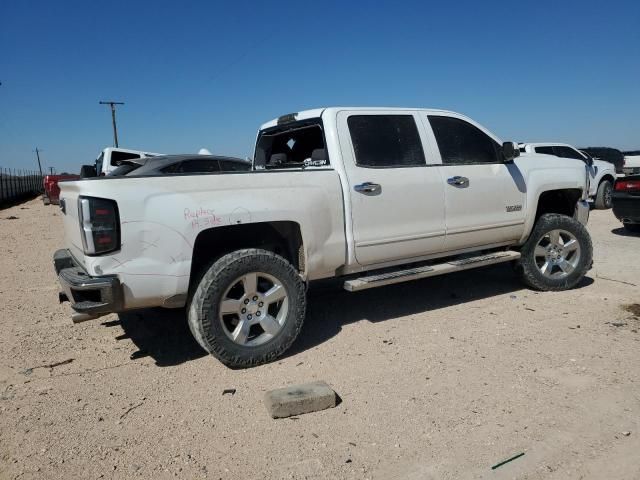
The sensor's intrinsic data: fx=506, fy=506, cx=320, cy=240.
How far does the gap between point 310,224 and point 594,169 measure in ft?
40.9

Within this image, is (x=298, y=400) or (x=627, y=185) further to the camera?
(x=627, y=185)

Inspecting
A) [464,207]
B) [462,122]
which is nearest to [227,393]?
[464,207]

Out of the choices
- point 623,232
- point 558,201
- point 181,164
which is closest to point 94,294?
point 558,201

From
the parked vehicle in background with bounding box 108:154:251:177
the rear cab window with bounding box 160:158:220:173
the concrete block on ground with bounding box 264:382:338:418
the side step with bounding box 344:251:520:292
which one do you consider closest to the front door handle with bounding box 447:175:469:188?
the side step with bounding box 344:251:520:292

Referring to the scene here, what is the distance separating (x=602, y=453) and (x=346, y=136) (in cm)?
301

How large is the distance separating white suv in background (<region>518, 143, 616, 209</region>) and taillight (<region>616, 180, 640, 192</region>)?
3.82 metres

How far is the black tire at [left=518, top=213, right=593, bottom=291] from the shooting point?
562 centimetres

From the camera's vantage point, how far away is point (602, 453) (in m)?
2.67

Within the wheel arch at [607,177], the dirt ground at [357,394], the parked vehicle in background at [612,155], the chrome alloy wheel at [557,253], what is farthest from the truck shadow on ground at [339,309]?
the parked vehicle in background at [612,155]

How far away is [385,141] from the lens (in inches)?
185

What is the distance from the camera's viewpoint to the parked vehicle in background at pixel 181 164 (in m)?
9.68

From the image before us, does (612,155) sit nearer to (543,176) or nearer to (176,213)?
(543,176)

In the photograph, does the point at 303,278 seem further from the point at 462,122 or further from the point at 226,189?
the point at 462,122

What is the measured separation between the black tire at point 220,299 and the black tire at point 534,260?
2.89 m
